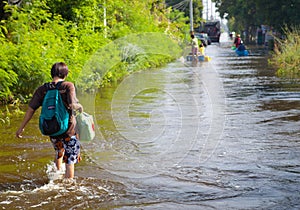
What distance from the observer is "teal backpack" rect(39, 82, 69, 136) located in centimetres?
686

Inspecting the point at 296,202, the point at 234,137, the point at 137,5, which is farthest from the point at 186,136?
the point at 137,5

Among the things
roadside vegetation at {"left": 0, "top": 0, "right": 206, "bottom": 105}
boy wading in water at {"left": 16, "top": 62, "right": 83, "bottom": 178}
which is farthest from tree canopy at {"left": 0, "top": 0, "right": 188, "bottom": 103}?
boy wading in water at {"left": 16, "top": 62, "right": 83, "bottom": 178}

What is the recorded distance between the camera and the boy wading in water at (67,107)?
6898 mm

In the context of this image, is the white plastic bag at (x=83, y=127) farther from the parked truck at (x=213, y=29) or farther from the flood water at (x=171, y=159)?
the parked truck at (x=213, y=29)

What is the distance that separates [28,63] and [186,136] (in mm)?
4942

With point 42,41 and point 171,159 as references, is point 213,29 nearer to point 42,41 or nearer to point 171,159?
point 42,41

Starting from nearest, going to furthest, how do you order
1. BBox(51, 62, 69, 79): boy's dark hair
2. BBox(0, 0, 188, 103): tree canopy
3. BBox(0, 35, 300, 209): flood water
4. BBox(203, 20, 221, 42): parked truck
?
1. BBox(0, 35, 300, 209): flood water
2. BBox(51, 62, 69, 79): boy's dark hair
3. BBox(0, 0, 188, 103): tree canopy
4. BBox(203, 20, 221, 42): parked truck

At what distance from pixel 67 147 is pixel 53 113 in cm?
46

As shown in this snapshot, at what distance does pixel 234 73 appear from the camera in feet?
84.1

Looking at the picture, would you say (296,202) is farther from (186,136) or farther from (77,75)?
(77,75)

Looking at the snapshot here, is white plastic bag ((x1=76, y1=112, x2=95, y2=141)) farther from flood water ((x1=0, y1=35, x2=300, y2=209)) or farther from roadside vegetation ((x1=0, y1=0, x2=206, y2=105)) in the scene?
roadside vegetation ((x1=0, y1=0, x2=206, y2=105))

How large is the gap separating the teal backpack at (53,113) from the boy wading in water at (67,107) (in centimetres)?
6

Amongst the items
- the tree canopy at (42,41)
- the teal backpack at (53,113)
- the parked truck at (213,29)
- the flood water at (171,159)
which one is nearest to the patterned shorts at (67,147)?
the teal backpack at (53,113)

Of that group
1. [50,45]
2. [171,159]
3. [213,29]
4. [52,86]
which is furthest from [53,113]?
[213,29]
